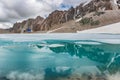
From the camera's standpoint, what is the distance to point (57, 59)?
7.46 m

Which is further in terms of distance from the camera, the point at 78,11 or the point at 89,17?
the point at 78,11

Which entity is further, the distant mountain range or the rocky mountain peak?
the rocky mountain peak

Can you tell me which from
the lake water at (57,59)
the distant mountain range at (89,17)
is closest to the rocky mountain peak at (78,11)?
the distant mountain range at (89,17)

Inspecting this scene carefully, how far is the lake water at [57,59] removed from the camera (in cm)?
713

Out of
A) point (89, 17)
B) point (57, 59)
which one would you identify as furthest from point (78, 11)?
point (57, 59)

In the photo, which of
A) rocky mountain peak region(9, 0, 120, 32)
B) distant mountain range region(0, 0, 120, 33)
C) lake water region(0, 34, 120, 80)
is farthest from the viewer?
rocky mountain peak region(9, 0, 120, 32)

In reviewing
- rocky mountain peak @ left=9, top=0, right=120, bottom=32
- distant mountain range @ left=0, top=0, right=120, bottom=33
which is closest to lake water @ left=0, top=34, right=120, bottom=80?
distant mountain range @ left=0, top=0, right=120, bottom=33

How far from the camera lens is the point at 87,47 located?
26.3 feet

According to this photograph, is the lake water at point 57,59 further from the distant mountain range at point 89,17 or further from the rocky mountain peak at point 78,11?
the rocky mountain peak at point 78,11

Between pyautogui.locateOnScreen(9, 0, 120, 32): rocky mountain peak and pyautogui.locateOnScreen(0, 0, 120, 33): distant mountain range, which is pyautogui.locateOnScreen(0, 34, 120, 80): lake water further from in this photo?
pyautogui.locateOnScreen(9, 0, 120, 32): rocky mountain peak

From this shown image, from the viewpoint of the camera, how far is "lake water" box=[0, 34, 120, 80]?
7129 millimetres

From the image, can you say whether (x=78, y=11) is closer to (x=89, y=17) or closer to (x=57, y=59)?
→ (x=89, y=17)

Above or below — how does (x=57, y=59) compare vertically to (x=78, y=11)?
below

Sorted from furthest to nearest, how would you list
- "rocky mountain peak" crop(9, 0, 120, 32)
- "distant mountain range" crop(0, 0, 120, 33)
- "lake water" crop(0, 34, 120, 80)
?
"rocky mountain peak" crop(9, 0, 120, 32)
"distant mountain range" crop(0, 0, 120, 33)
"lake water" crop(0, 34, 120, 80)
